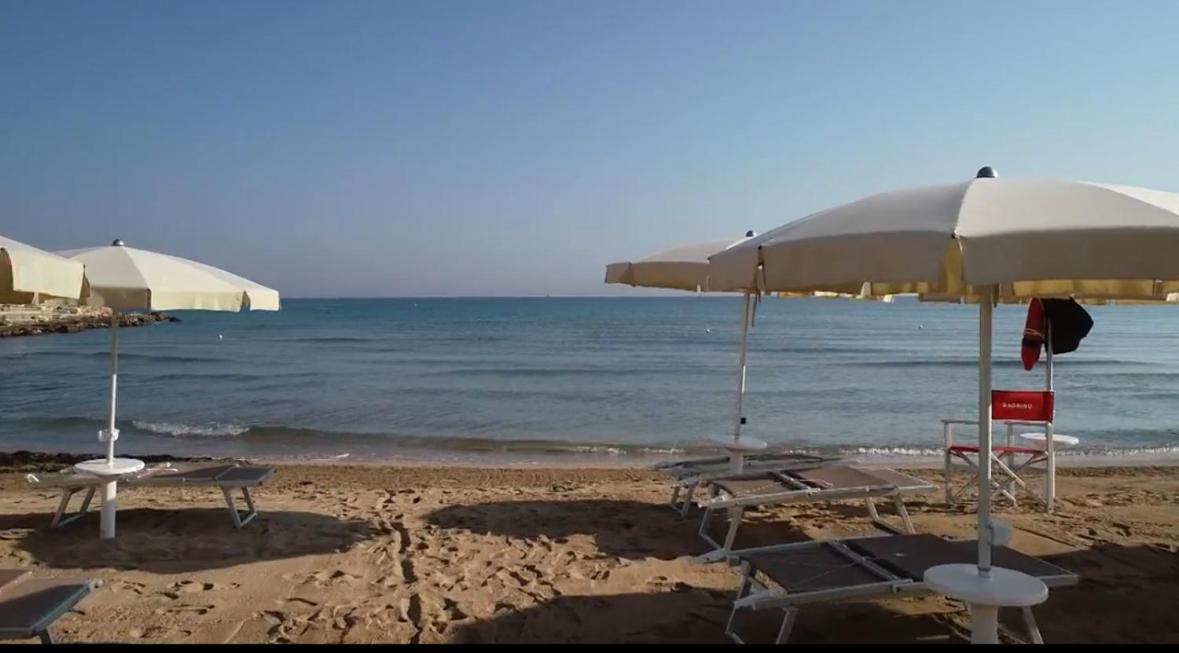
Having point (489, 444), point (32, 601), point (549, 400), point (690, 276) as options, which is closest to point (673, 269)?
point (690, 276)

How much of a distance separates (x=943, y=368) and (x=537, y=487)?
22.2 meters

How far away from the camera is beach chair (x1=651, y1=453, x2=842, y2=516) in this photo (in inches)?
253

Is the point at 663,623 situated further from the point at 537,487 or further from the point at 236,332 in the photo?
the point at 236,332

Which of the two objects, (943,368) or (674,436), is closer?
(674,436)

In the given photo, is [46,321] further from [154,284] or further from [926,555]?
[926,555]

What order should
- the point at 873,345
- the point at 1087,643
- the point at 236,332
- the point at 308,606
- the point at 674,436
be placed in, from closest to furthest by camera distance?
the point at 1087,643 < the point at 308,606 < the point at 674,436 < the point at 873,345 < the point at 236,332

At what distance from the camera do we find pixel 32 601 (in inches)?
128

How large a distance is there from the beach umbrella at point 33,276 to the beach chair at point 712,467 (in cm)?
431

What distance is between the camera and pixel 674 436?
45.9 feet

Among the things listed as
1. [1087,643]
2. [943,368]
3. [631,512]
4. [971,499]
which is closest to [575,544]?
[631,512]

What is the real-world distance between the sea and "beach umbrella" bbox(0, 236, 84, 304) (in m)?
7.65

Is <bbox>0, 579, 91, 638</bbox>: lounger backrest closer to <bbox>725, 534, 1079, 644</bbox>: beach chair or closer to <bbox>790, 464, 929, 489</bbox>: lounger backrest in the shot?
<bbox>725, 534, 1079, 644</bbox>: beach chair

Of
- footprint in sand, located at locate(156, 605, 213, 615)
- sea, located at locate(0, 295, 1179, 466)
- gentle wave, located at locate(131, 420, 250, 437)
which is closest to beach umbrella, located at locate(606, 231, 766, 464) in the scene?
footprint in sand, located at locate(156, 605, 213, 615)

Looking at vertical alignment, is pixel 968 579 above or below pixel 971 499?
above
